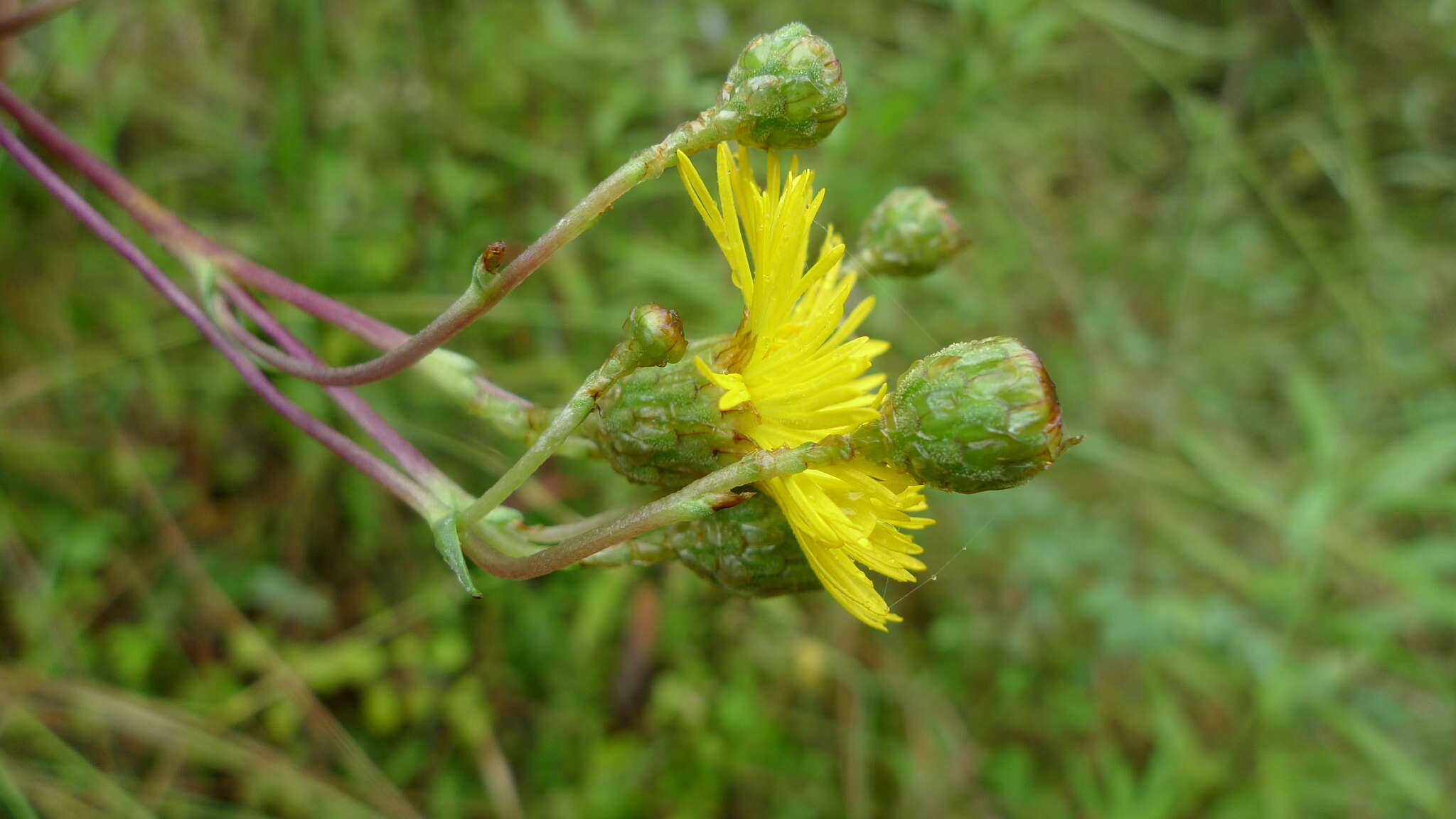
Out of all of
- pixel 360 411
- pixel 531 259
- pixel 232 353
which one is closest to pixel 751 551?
pixel 531 259

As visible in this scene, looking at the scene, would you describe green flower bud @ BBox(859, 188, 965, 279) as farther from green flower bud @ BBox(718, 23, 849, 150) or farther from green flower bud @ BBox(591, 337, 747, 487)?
green flower bud @ BBox(591, 337, 747, 487)

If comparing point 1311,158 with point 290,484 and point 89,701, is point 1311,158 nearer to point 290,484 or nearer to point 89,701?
point 290,484

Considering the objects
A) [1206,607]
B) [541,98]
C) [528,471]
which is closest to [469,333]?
[541,98]

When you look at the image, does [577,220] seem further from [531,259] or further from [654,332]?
[654,332]

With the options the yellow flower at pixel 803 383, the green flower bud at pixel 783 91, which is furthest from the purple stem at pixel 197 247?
the green flower bud at pixel 783 91

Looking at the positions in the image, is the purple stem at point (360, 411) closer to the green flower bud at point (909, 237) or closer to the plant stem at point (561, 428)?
the plant stem at point (561, 428)
